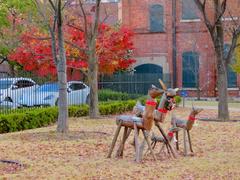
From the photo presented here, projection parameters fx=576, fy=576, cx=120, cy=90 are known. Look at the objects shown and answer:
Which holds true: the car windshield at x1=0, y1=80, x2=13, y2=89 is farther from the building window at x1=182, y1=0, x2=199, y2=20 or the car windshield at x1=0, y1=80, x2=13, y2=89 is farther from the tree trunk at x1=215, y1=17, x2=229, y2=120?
the building window at x1=182, y1=0, x2=199, y2=20

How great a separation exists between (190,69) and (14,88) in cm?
1999

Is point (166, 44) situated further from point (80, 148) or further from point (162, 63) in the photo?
point (80, 148)

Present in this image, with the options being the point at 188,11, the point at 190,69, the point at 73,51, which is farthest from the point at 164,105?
the point at 188,11

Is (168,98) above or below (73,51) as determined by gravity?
below

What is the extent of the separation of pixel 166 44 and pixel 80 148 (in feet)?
90.4

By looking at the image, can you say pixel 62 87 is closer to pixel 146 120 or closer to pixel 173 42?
pixel 146 120

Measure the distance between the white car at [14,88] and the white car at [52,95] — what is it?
24 centimetres

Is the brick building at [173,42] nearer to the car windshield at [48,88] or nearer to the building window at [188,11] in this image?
the building window at [188,11]

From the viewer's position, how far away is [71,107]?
21469 millimetres

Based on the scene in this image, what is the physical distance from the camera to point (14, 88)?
20797 mm

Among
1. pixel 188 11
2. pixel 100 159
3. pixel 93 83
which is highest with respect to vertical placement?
pixel 188 11

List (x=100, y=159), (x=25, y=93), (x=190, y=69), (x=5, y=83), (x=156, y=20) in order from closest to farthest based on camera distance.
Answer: (x=100, y=159) < (x=5, y=83) < (x=25, y=93) < (x=190, y=69) < (x=156, y=20)

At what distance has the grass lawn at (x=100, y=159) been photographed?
9516 millimetres

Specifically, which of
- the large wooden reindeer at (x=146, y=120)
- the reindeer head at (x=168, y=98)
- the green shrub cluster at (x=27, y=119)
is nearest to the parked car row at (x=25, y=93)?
the green shrub cluster at (x=27, y=119)
